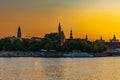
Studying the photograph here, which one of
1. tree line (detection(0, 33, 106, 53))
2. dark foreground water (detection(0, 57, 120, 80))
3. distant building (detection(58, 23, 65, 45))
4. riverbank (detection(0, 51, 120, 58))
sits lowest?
dark foreground water (detection(0, 57, 120, 80))

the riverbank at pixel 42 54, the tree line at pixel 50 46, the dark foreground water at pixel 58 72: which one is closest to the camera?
the dark foreground water at pixel 58 72

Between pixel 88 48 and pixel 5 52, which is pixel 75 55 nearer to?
pixel 88 48

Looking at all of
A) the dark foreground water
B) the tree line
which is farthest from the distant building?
the dark foreground water

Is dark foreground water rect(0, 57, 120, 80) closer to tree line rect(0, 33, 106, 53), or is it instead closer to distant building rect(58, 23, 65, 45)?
tree line rect(0, 33, 106, 53)

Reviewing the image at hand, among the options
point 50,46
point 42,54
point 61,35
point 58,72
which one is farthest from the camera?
point 61,35

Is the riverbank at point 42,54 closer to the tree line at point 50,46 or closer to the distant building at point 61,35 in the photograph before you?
the tree line at point 50,46

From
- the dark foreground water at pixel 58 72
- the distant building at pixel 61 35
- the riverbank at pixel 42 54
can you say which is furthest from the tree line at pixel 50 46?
the dark foreground water at pixel 58 72

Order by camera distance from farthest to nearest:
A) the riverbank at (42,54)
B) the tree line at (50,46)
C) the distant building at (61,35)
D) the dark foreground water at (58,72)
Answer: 1. the distant building at (61,35)
2. the tree line at (50,46)
3. the riverbank at (42,54)
4. the dark foreground water at (58,72)

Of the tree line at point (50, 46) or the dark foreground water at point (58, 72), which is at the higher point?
the tree line at point (50, 46)

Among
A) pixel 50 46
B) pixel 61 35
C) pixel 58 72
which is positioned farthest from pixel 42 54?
pixel 58 72

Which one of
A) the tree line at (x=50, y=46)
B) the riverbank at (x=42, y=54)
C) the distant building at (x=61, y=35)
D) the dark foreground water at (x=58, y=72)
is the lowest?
the dark foreground water at (x=58, y=72)

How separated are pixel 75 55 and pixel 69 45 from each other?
6.66 m

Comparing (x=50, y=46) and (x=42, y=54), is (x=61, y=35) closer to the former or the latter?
(x=50, y=46)

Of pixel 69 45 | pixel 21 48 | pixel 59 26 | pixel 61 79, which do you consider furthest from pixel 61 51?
pixel 61 79
